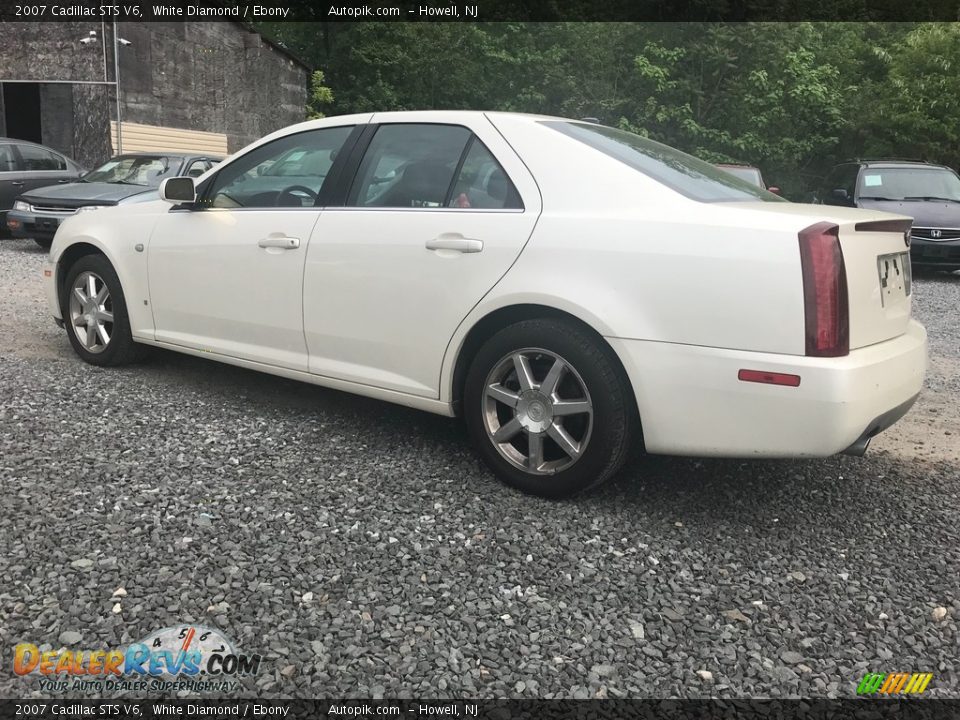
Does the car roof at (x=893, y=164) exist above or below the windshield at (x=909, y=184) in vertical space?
above

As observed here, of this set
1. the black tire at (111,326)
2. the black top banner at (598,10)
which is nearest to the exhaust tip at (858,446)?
the black tire at (111,326)

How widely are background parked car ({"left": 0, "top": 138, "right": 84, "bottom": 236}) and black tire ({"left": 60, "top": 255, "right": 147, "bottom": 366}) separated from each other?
27.1ft

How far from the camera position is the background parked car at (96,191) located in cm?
1081

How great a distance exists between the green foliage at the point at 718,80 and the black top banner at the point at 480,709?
24.7 metres

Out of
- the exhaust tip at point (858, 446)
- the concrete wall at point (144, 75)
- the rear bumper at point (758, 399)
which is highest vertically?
the concrete wall at point (144, 75)

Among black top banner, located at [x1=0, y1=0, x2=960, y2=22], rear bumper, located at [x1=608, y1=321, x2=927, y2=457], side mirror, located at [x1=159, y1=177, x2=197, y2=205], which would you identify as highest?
black top banner, located at [x1=0, y1=0, x2=960, y2=22]

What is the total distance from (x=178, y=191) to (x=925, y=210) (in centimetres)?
1042

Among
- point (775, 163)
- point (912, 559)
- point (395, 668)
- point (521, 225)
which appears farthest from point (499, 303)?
point (775, 163)

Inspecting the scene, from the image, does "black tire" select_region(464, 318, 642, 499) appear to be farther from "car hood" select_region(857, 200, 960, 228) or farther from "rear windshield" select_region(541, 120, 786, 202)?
"car hood" select_region(857, 200, 960, 228)

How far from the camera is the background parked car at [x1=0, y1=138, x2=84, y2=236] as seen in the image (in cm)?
1232

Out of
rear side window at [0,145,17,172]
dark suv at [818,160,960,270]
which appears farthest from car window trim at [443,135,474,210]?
rear side window at [0,145,17,172]

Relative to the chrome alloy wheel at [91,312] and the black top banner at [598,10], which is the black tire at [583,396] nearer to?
the chrome alloy wheel at [91,312]

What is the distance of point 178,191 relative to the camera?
15.4 feet

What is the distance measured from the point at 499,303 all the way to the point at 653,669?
62.9 inches
